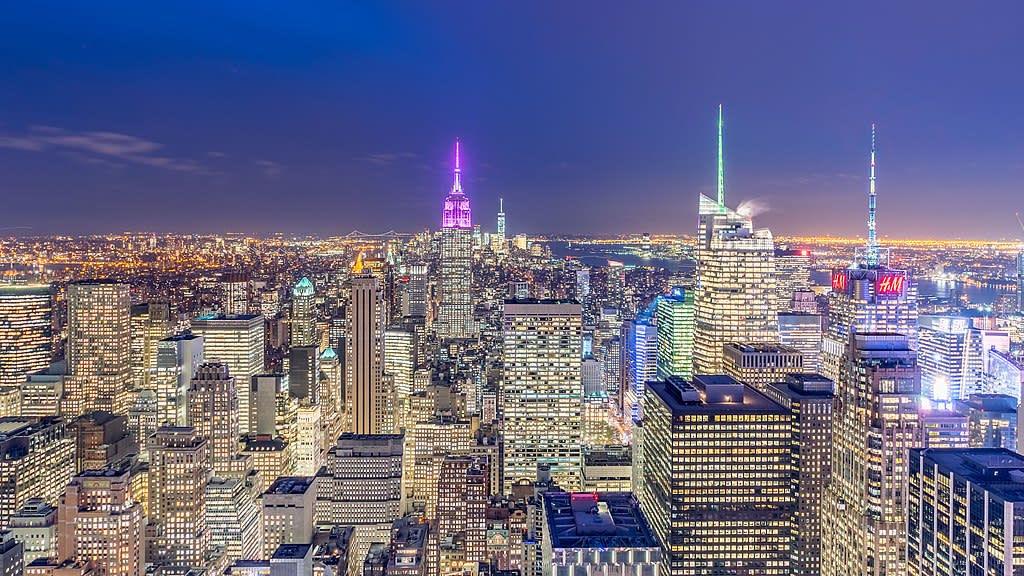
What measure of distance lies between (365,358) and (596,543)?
22388mm

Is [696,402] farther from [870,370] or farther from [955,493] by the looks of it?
[955,493]

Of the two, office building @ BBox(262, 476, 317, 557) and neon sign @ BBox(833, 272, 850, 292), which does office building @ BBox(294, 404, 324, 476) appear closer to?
office building @ BBox(262, 476, 317, 557)

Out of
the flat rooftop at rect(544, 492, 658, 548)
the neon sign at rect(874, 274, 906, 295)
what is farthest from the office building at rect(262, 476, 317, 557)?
the neon sign at rect(874, 274, 906, 295)

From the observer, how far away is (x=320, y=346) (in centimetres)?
3516

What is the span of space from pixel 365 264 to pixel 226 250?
7978 millimetres

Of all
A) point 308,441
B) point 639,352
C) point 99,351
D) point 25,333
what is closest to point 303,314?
point 308,441

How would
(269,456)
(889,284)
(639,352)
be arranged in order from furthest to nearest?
(639,352)
(269,456)
(889,284)

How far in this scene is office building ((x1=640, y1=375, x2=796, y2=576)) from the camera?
18266 mm

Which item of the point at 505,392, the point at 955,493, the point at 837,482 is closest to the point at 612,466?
the point at 505,392

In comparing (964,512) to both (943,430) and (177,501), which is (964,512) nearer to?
(943,430)

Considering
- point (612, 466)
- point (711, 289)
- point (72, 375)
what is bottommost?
point (612, 466)

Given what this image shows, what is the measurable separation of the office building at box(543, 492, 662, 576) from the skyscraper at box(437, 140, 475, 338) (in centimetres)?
1321

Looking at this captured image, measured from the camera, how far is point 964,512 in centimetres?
1237

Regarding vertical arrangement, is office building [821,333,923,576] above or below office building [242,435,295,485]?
above
